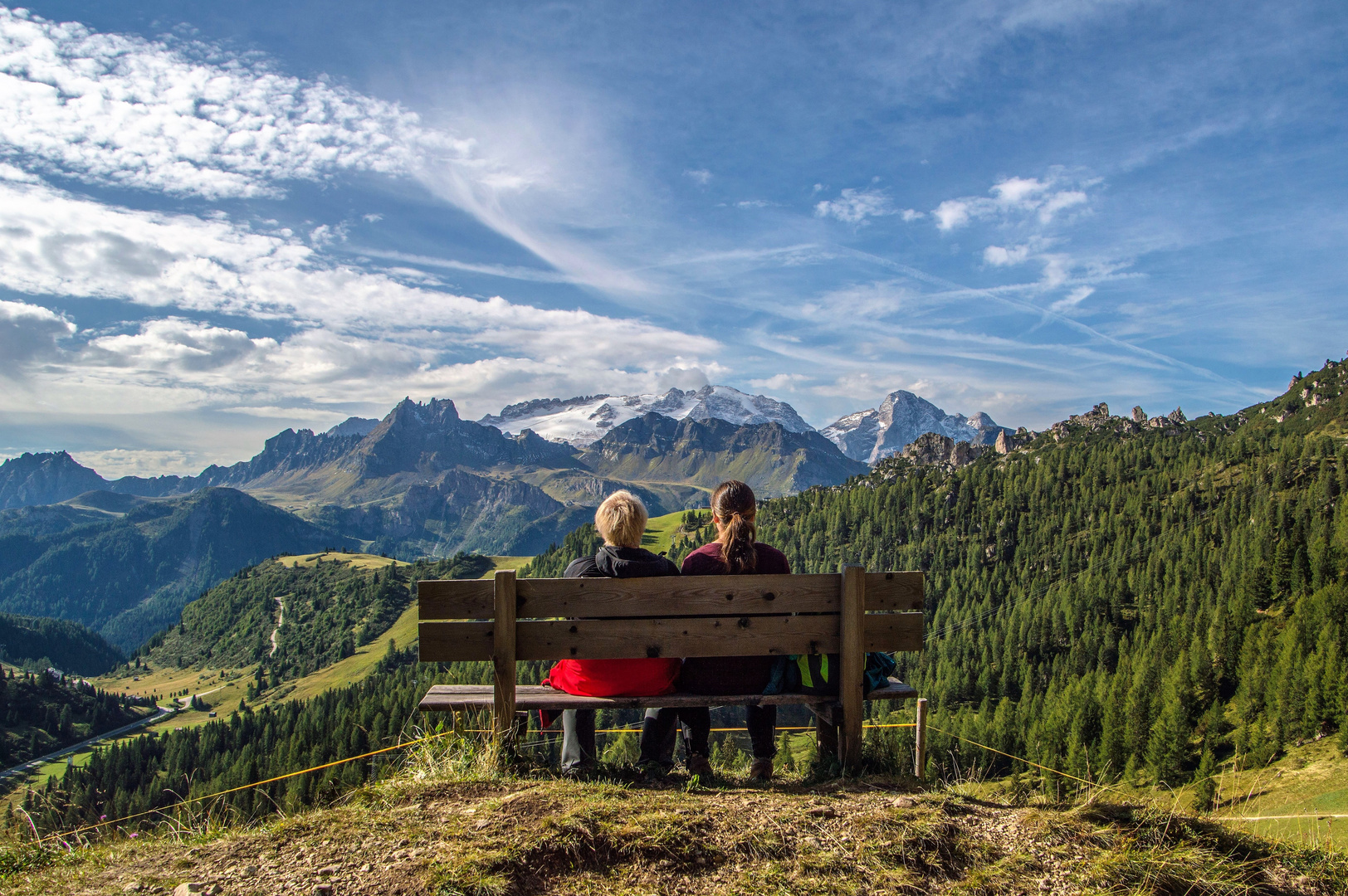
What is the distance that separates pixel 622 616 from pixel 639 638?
0.28 meters

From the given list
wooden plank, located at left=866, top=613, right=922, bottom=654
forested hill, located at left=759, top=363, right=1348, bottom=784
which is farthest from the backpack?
forested hill, located at left=759, top=363, right=1348, bottom=784

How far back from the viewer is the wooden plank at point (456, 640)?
675 centimetres

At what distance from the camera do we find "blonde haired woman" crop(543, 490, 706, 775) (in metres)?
7.14

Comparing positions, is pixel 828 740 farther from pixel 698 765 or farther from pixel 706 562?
pixel 706 562

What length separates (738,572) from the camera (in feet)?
24.0

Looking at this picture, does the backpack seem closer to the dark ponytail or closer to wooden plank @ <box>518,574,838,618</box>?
wooden plank @ <box>518,574,838,618</box>

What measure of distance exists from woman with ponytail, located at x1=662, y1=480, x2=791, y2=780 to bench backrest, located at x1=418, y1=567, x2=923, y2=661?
0.43 metres

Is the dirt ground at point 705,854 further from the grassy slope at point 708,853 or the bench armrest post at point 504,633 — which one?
the bench armrest post at point 504,633

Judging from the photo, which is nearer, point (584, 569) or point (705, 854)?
point (705, 854)

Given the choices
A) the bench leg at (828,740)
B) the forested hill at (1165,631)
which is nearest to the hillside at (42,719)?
the forested hill at (1165,631)

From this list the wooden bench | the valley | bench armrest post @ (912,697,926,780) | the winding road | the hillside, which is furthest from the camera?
the hillside

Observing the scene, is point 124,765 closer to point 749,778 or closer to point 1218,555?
point 749,778

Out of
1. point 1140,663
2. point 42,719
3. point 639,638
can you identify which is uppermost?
point 639,638

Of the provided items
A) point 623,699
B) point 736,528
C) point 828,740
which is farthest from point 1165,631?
point 623,699
